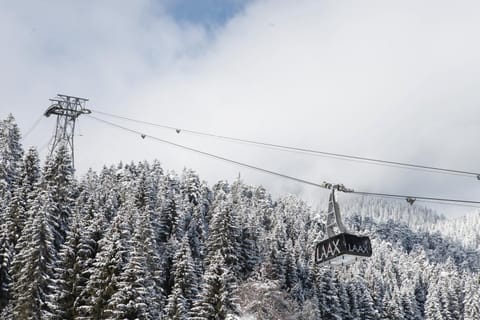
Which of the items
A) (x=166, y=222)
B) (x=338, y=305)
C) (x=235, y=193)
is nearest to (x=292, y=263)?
(x=338, y=305)

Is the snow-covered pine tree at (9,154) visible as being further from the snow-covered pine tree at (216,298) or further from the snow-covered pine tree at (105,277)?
the snow-covered pine tree at (216,298)

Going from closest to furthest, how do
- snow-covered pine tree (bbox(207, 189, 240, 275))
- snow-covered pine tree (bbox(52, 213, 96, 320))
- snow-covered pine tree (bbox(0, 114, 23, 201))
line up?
snow-covered pine tree (bbox(52, 213, 96, 320)) < snow-covered pine tree (bbox(0, 114, 23, 201)) < snow-covered pine tree (bbox(207, 189, 240, 275))

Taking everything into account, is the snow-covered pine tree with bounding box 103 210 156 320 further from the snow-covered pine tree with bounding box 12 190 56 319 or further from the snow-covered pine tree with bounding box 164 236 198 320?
the snow-covered pine tree with bounding box 164 236 198 320

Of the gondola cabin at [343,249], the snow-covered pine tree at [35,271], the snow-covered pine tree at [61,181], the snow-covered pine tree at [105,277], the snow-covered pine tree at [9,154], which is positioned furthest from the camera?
the snow-covered pine tree at [9,154]

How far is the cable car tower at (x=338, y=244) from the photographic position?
21.0m

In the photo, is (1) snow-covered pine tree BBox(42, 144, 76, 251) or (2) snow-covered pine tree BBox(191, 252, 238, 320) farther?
(1) snow-covered pine tree BBox(42, 144, 76, 251)

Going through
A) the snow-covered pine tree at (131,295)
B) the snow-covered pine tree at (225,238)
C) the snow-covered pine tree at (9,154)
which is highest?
the snow-covered pine tree at (9,154)

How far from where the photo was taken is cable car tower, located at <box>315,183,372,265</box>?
20969mm

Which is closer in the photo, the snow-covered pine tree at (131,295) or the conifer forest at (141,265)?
the snow-covered pine tree at (131,295)

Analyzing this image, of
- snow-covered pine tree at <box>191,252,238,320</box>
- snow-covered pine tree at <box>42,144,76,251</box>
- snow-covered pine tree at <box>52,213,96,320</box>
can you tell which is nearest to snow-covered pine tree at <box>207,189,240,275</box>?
snow-covered pine tree at <box>42,144,76,251</box>

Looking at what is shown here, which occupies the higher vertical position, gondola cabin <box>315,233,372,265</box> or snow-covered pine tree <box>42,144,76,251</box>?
snow-covered pine tree <box>42,144,76,251</box>

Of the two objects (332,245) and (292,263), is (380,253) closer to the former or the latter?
(292,263)

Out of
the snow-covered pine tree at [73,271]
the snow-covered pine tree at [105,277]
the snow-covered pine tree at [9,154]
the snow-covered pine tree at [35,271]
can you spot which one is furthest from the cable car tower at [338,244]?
the snow-covered pine tree at [9,154]

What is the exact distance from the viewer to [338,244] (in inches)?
833
